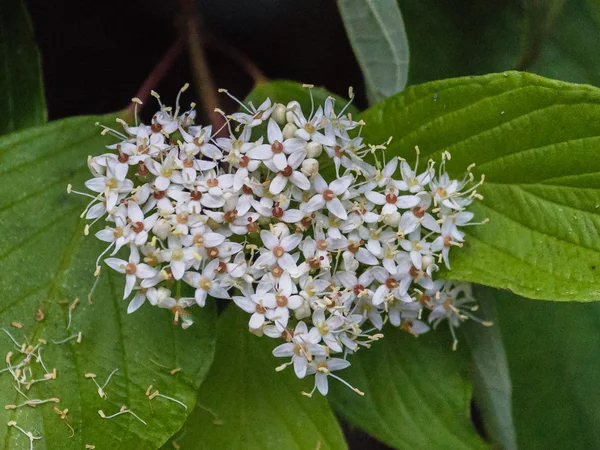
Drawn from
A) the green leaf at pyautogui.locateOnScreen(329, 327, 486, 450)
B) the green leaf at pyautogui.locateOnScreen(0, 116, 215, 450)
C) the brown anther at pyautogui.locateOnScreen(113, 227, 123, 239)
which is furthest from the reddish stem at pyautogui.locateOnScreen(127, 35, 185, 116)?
the green leaf at pyautogui.locateOnScreen(329, 327, 486, 450)

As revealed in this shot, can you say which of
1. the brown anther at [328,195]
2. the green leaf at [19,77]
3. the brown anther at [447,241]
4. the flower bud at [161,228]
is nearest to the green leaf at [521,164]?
the brown anther at [447,241]

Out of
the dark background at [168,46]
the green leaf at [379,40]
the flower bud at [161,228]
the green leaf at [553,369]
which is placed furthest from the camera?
the dark background at [168,46]

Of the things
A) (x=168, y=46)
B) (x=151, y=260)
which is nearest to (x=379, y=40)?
(x=151, y=260)

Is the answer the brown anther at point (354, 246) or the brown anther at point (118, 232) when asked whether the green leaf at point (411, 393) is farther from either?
the brown anther at point (118, 232)

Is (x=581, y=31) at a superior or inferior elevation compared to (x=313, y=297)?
superior

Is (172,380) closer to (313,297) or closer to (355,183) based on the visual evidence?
(313,297)

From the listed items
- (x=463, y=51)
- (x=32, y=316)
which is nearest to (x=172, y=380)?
(x=32, y=316)
